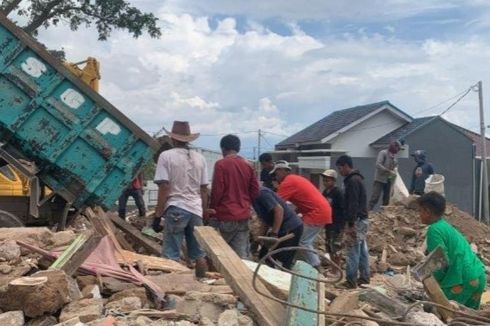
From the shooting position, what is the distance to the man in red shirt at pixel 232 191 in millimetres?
6559

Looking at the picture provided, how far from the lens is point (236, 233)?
263 inches

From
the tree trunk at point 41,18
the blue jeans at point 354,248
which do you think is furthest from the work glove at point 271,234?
the tree trunk at point 41,18

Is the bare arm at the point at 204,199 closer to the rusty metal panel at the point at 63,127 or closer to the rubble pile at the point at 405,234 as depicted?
the rusty metal panel at the point at 63,127

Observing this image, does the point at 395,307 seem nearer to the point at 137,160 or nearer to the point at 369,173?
the point at 137,160

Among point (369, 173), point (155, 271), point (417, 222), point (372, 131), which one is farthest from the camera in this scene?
point (372, 131)

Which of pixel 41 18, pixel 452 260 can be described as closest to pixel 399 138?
pixel 41 18

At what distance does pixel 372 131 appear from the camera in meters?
29.8

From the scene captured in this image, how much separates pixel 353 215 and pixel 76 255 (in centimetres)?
405

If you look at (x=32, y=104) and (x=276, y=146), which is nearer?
(x=32, y=104)

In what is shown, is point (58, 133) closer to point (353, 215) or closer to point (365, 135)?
point (353, 215)

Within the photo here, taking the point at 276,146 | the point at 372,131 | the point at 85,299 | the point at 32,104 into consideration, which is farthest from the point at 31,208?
the point at 276,146

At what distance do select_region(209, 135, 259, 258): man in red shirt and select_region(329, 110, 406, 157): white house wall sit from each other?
2277 centimetres

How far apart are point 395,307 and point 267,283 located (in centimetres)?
103

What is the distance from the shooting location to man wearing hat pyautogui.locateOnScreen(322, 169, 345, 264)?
8578 mm
